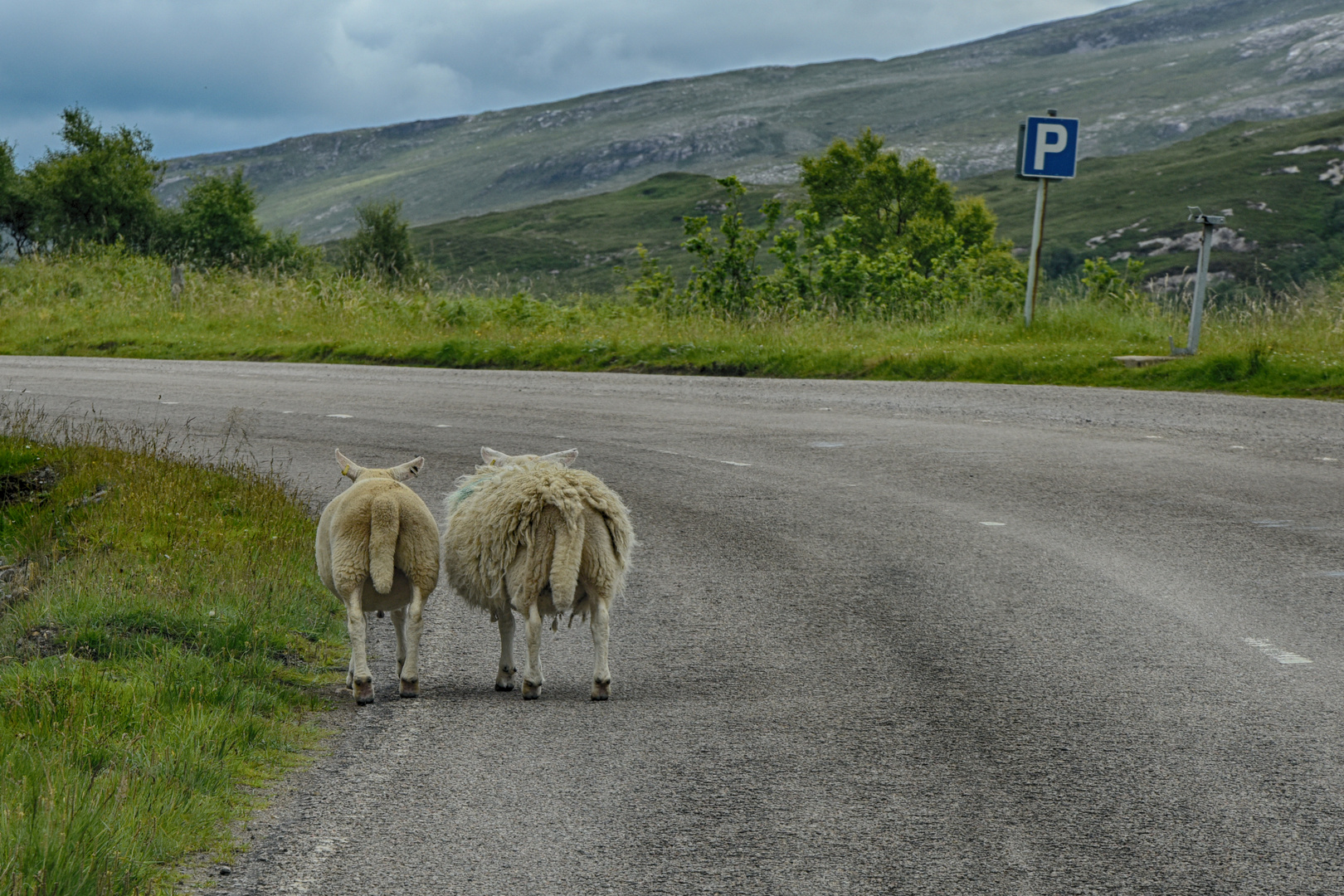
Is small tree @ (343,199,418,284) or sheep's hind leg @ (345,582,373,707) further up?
small tree @ (343,199,418,284)

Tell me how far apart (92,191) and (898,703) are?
2092 inches

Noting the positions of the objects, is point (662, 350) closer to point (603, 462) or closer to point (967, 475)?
point (603, 462)

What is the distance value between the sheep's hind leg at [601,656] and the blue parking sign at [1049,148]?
1688 centimetres

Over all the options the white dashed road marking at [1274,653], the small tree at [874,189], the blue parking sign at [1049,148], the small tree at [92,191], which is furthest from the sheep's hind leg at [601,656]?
the small tree at [874,189]

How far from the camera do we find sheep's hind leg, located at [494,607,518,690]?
18.9 ft

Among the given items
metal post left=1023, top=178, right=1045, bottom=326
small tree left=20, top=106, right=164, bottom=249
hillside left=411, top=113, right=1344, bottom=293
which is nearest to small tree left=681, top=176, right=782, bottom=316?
metal post left=1023, top=178, right=1045, bottom=326

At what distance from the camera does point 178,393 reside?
1803 cm

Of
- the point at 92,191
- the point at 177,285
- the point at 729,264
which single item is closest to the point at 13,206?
the point at 92,191

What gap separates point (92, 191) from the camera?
5031 cm

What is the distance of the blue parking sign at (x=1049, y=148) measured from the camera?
20.2 meters

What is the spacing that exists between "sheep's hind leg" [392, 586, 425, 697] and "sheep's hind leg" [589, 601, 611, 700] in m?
0.80

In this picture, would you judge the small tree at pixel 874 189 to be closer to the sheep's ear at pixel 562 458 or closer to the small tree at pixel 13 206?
the small tree at pixel 13 206

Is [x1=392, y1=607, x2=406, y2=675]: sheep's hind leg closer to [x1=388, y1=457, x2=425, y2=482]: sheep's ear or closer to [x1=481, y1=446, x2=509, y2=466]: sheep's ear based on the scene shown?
[x1=388, y1=457, x2=425, y2=482]: sheep's ear

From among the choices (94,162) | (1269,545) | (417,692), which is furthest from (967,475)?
(94,162)
